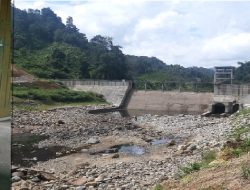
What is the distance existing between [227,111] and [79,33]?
7499cm

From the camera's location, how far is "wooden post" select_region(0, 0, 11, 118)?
119 inches

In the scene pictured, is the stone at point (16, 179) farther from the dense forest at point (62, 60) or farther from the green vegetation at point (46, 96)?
the dense forest at point (62, 60)

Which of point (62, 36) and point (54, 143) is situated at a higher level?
point (62, 36)

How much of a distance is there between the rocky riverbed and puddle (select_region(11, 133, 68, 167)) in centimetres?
14

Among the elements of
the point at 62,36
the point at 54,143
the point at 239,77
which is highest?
the point at 62,36

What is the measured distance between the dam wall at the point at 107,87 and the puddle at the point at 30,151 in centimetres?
2643

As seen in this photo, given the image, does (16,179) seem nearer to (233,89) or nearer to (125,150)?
(125,150)

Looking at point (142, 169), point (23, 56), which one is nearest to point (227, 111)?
point (142, 169)

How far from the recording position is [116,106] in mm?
52812

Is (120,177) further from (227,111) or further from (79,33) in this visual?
(79,33)

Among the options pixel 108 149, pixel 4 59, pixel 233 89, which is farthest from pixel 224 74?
pixel 4 59

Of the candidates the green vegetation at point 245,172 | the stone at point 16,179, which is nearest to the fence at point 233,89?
the stone at point 16,179

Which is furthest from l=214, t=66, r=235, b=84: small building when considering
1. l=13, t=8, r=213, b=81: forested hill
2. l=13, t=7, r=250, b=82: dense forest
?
l=13, t=8, r=213, b=81: forested hill

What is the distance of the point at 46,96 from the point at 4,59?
155 feet
